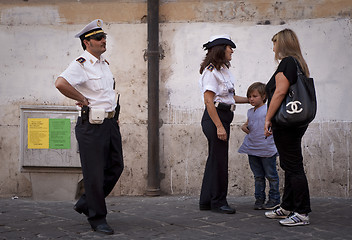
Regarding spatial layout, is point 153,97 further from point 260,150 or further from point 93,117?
point 93,117

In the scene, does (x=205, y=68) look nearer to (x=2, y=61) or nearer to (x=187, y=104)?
(x=187, y=104)

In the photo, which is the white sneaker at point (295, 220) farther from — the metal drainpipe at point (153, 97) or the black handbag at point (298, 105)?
the metal drainpipe at point (153, 97)

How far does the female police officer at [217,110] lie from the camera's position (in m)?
5.52

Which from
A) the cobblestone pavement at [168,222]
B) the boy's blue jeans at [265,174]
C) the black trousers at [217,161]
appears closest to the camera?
the cobblestone pavement at [168,222]

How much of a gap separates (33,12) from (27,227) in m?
3.26

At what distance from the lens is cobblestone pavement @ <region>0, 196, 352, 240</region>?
15.3 feet

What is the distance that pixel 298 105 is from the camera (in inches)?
187

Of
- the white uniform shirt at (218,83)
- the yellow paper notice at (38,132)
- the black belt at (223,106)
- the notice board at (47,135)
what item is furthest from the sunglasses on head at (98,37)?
the yellow paper notice at (38,132)

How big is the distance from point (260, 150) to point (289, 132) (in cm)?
88

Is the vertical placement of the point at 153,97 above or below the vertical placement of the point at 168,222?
above

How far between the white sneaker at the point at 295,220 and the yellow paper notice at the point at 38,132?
332cm

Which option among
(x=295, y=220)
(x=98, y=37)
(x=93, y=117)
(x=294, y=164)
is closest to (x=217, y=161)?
(x=294, y=164)

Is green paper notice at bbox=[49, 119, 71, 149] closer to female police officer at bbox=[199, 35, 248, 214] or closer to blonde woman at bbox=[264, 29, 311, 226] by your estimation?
female police officer at bbox=[199, 35, 248, 214]

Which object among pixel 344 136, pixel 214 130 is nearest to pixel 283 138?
pixel 214 130
